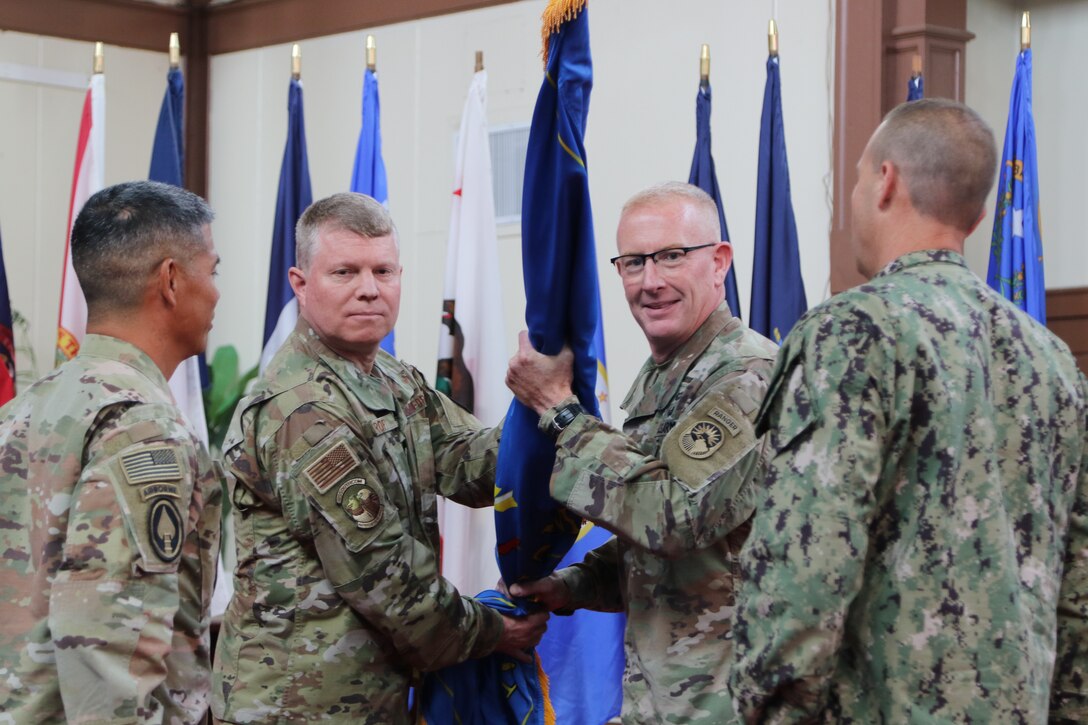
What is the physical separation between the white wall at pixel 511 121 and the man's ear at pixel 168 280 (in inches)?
121

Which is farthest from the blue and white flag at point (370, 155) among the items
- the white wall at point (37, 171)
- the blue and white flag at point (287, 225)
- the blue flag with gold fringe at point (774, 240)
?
the white wall at point (37, 171)

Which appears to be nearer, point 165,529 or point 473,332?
point 165,529

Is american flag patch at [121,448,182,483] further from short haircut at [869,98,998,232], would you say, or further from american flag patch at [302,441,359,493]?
short haircut at [869,98,998,232]

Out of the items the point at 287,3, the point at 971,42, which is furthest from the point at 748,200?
the point at 287,3

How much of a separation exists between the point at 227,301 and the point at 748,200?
Answer: 9.38 ft

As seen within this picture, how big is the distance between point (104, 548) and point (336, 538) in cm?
59

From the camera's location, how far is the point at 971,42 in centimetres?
479

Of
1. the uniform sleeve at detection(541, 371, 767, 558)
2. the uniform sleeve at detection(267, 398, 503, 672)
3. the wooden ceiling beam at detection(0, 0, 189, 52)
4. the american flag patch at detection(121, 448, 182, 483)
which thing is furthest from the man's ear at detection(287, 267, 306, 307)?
the wooden ceiling beam at detection(0, 0, 189, 52)

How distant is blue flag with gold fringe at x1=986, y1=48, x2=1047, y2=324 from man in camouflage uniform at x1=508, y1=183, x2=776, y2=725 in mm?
1981

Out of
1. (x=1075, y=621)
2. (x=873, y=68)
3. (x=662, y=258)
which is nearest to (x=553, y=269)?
(x=662, y=258)

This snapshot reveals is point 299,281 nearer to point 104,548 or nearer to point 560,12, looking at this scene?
point 560,12

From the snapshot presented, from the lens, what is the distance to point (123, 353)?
198cm

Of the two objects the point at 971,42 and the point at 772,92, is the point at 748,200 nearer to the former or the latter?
the point at 772,92

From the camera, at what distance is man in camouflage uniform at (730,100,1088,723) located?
1.66 metres
